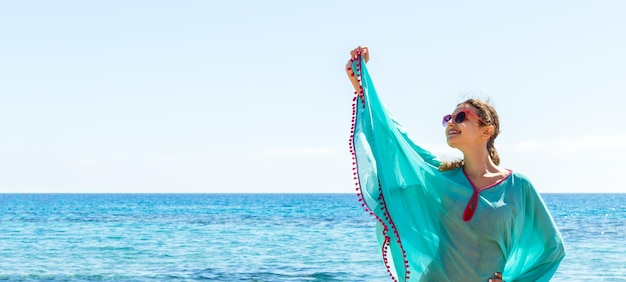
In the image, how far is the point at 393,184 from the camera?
153 inches

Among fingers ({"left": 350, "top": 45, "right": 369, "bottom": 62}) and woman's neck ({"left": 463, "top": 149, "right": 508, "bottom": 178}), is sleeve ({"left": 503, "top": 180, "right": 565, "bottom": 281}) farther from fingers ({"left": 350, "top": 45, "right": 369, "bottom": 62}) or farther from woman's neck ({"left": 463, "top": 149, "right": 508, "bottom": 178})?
fingers ({"left": 350, "top": 45, "right": 369, "bottom": 62})

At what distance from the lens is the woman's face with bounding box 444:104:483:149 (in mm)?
3719

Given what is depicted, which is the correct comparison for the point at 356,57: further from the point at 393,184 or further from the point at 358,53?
the point at 393,184

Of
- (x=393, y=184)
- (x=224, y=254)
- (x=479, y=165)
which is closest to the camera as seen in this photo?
(x=479, y=165)

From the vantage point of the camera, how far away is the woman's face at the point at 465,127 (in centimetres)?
372

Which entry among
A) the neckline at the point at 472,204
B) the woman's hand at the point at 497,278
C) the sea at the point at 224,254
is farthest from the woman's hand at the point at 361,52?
the sea at the point at 224,254

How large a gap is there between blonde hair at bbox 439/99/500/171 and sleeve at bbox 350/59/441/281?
0.23ft

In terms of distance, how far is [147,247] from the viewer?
2606 centimetres

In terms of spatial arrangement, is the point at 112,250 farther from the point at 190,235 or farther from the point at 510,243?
the point at 510,243

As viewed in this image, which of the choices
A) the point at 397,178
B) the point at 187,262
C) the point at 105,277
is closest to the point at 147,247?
the point at 187,262

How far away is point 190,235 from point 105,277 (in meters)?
13.5

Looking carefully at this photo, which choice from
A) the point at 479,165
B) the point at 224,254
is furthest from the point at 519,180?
the point at 224,254

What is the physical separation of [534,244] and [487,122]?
54cm

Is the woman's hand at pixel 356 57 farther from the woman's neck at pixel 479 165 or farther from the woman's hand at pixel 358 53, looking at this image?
the woman's neck at pixel 479 165
